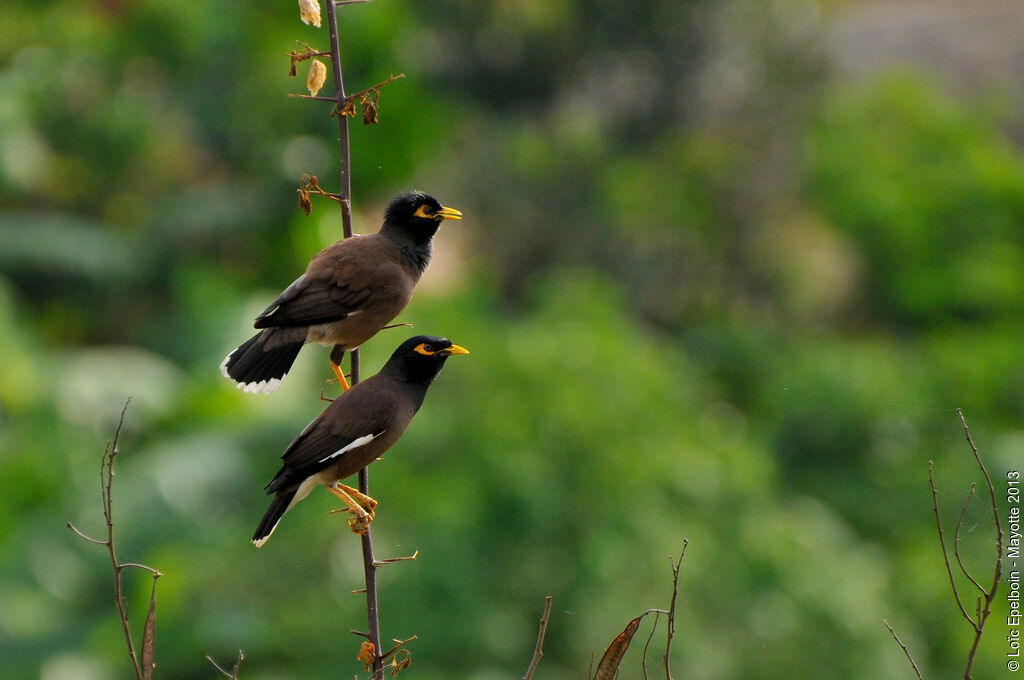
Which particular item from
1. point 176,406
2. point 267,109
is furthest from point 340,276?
point 267,109

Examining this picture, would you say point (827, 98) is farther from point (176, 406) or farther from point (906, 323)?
point (176, 406)

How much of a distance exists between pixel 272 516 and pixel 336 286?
30 centimetres

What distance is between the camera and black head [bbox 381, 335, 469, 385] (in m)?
1.47

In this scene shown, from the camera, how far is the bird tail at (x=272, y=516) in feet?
3.86

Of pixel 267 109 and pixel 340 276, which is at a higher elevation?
pixel 340 276

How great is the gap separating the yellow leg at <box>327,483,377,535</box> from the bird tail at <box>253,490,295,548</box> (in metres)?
0.07

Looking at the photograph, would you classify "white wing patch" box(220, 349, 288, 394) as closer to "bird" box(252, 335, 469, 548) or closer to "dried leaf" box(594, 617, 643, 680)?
"bird" box(252, 335, 469, 548)

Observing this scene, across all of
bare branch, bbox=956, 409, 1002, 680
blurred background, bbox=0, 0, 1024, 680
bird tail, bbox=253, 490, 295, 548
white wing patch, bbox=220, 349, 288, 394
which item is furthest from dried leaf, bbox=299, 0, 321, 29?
blurred background, bbox=0, 0, 1024, 680

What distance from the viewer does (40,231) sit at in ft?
36.2

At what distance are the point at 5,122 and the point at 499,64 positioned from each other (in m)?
5.10

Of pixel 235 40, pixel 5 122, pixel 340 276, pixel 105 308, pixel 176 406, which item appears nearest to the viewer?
pixel 340 276

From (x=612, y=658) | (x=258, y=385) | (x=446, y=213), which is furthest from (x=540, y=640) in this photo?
(x=446, y=213)

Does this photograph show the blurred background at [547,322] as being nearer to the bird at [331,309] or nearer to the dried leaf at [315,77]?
the bird at [331,309]

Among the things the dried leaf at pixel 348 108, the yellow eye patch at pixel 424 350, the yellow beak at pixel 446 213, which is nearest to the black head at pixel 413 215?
the yellow beak at pixel 446 213
